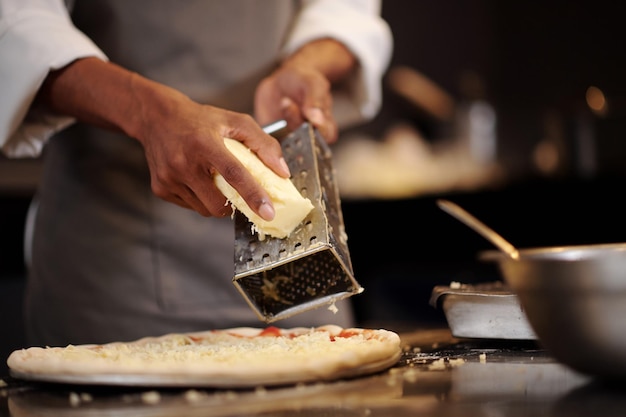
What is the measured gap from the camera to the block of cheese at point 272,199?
109 cm

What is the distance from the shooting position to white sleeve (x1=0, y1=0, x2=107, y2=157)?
1334mm

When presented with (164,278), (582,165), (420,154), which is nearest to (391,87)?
(420,154)

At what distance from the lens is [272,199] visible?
1.09 metres

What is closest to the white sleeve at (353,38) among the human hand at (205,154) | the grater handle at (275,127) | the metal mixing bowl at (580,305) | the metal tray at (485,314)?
the grater handle at (275,127)

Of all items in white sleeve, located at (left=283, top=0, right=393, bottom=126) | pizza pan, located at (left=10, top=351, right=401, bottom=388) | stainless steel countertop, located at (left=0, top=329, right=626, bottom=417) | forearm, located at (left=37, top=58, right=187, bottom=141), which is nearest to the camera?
stainless steel countertop, located at (left=0, top=329, right=626, bottom=417)

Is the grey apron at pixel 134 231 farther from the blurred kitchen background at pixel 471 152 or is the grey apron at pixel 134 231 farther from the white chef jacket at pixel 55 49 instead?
the blurred kitchen background at pixel 471 152

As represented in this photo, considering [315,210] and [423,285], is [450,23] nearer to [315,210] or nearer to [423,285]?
[423,285]

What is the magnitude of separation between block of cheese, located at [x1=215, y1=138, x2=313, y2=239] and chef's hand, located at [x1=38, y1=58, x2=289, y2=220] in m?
0.02

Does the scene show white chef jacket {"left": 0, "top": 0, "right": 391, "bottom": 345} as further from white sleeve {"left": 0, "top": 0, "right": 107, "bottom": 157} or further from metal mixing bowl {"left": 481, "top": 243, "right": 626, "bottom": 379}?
metal mixing bowl {"left": 481, "top": 243, "right": 626, "bottom": 379}

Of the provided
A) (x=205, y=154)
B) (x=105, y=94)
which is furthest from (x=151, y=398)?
(x=105, y=94)

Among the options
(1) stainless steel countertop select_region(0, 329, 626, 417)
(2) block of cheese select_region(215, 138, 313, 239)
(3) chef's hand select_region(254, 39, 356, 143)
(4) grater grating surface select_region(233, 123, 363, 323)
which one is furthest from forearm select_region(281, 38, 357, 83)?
(1) stainless steel countertop select_region(0, 329, 626, 417)

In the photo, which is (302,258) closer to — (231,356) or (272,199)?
(272,199)

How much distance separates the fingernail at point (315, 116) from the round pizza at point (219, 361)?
0.39 metres

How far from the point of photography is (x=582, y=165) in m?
3.39
